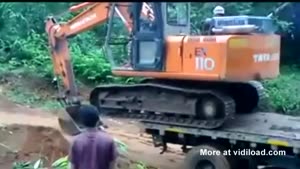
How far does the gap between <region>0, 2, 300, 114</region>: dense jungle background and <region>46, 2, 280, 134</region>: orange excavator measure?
4.66m

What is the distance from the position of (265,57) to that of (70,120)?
3.25m

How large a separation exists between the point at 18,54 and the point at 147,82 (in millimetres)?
7735

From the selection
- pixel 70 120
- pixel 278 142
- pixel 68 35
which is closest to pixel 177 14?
pixel 68 35

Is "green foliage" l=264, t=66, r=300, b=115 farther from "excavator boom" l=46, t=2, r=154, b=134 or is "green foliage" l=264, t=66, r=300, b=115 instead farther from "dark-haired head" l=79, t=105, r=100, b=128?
"dark-haired head" l=79, t=105, r=100, b=128

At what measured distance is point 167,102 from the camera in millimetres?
9977

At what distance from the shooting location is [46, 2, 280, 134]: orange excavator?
9516mm

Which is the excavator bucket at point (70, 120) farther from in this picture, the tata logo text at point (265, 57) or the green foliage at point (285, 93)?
the green foliage at point (285, 93)

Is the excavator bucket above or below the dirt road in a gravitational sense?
above

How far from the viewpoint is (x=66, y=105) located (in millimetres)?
11586

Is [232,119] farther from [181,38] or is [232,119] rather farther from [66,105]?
[66,105]

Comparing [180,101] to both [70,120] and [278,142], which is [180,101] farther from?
[70,120]

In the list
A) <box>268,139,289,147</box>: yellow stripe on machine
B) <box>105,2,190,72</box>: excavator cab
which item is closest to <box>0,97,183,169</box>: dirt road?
<box>105,2,190,72</box>: excavator cab

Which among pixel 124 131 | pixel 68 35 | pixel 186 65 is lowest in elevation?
pixel 124 131
